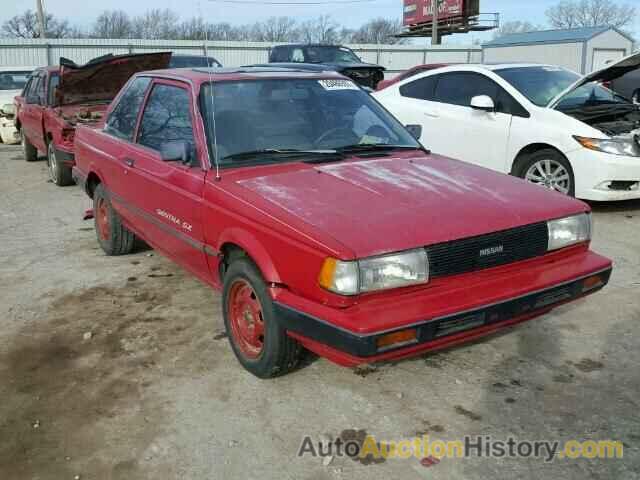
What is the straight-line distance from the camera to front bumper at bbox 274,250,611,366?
264cm

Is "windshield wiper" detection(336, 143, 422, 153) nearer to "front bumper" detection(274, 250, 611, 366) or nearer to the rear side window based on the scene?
the rear side window

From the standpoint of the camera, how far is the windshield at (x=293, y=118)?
3701 millimetres

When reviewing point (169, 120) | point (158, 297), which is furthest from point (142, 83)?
point (158, 297)

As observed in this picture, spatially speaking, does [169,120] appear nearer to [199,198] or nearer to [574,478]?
[199,198]

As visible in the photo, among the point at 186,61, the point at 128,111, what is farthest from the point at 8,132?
the point at 128,111

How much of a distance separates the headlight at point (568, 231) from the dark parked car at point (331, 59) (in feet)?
39.8

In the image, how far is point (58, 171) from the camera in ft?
28.6

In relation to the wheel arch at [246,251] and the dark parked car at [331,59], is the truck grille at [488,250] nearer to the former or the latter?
Answer: the wheel arch at [246,251]

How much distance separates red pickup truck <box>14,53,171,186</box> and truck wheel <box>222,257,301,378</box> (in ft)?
18.5

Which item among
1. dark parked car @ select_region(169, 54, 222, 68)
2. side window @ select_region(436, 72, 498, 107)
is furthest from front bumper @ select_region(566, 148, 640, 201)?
dark parked car @ select_region(169, 54, 222, 68)

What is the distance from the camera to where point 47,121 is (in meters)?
8.80

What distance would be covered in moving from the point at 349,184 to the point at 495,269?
2.84ft

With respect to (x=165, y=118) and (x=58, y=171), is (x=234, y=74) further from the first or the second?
(x=58, y=171)

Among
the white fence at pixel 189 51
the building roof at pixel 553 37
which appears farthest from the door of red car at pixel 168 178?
the building roof at pixel 553 37
